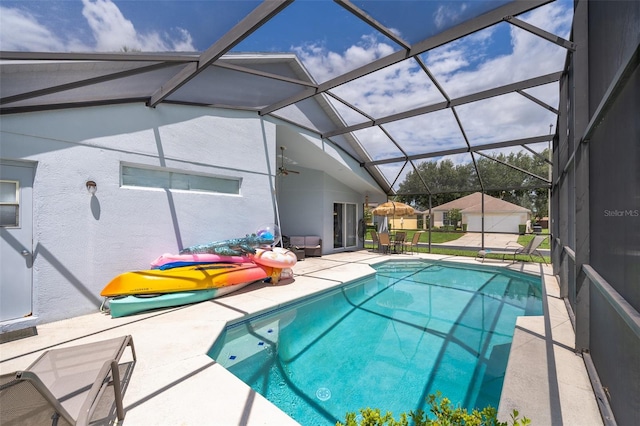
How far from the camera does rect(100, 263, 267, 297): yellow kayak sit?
490 centimetres

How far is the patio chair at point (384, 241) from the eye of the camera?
13124 mm

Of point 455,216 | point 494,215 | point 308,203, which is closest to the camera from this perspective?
point 308,203

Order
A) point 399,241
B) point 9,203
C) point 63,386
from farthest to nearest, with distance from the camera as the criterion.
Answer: point 399,241, point 9,203, point 63,386

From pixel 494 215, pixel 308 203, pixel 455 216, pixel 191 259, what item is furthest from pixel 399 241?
pixel 494 215

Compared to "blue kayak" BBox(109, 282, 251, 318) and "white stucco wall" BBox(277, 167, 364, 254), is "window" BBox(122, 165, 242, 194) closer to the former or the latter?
"blue kayak" BBox(109, 282, 251, 318)

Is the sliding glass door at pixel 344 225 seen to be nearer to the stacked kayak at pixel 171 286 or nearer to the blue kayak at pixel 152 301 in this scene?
the stacked kayak at pixel 171 286

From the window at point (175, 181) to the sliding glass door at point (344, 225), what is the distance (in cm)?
686

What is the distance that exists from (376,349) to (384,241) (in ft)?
30.2

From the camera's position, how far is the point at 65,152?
4.73 metres

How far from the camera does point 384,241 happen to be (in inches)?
521

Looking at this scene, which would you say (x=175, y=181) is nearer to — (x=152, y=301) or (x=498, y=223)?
(x=152, y=301)

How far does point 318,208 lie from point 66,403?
10687 millimetres

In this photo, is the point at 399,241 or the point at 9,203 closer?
the point at 9,203

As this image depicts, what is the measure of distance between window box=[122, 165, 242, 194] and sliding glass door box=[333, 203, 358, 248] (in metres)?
6.86
